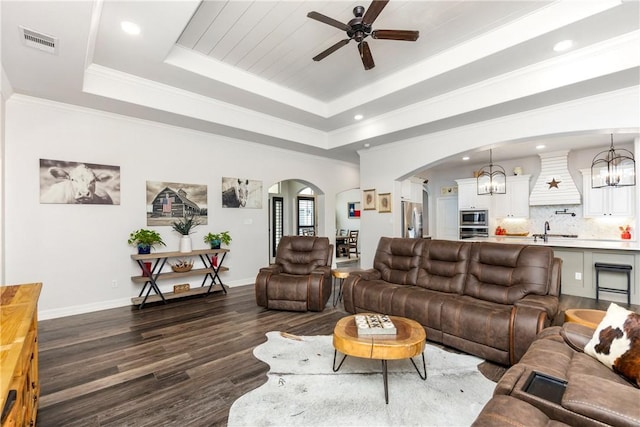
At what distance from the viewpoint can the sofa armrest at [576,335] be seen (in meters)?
1.83

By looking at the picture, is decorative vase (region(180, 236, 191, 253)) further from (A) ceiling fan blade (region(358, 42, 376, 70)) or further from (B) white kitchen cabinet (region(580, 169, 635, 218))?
(B) white kitchen cabinet (region(580, 169, 635, 218))

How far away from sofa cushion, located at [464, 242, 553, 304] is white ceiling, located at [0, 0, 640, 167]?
203cm

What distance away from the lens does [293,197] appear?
10.4 metres

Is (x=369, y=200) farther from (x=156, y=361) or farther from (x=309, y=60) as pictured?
(x=156, y=361)

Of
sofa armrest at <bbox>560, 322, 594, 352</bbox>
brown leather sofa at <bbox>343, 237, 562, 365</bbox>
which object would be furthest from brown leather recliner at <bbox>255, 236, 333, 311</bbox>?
sofa armrest at <bbox>560, 322, 594, 352</bbox>

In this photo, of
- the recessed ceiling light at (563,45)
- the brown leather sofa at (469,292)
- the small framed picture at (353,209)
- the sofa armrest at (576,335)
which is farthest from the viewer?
the small framed picture at (353,209)

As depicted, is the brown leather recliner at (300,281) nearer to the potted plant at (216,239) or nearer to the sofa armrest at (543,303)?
the potted plant at (216,239)

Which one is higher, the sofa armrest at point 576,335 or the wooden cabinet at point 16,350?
the wooden cabinet at point 16,350

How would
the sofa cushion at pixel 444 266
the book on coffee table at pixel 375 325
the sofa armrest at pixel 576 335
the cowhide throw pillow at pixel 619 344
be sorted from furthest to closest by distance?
the sofa cushion at pixel 444 266
the book on coffee table at pixel 375 325
the sofa armrest at pixel 576 335
the cowhide throw pillow at pixel 619 344

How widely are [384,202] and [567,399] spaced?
4.98 meters

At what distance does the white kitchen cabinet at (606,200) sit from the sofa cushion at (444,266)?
5114mm

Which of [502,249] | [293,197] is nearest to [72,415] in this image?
[502,249]

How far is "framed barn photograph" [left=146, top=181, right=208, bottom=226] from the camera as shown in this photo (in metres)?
4.82

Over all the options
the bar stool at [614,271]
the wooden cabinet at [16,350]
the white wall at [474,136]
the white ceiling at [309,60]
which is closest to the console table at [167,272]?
the white ceiling at [309,60]
